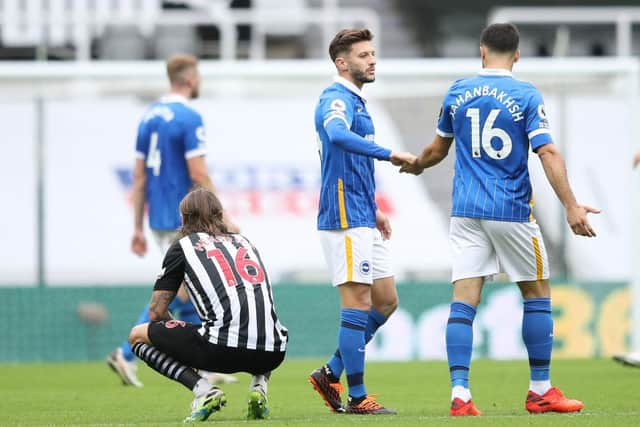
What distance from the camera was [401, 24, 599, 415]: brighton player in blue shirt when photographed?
6.71m

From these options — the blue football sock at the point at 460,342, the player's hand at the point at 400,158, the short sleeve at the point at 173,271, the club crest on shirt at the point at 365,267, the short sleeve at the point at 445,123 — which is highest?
the short sleeve at the point at 445,123

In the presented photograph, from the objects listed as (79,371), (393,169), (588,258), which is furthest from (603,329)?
(79,371)

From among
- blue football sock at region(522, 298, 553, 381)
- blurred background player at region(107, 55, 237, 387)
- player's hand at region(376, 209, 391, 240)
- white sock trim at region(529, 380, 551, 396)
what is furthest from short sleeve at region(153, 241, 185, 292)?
blurred background player at region(107, 55, 237, 387)

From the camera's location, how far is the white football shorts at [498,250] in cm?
681

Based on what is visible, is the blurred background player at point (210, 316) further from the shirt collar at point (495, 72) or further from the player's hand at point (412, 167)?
the shirt collar at point (495, 72)

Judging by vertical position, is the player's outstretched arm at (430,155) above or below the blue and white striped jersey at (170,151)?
above

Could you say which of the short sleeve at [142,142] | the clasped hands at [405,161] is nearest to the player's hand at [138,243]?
the short sleeve at [142,142]

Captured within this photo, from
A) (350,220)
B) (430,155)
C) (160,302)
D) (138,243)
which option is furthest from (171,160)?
(160,302)

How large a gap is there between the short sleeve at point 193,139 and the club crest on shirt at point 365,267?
8.98 feet

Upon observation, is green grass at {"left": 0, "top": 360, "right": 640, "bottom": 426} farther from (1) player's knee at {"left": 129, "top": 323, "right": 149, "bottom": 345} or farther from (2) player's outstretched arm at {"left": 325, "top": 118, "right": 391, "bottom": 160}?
(2) player's outstretched arm at {"left": 325, "top": 118, "right": 391, "bottom": 160}

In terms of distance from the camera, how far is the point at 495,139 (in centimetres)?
675

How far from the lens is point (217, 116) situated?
13562 millimetres

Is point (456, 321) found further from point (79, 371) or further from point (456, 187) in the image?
point (79, 371)

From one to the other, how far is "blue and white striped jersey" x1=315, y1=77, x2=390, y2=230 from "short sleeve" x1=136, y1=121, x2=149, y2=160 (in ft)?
9.11
